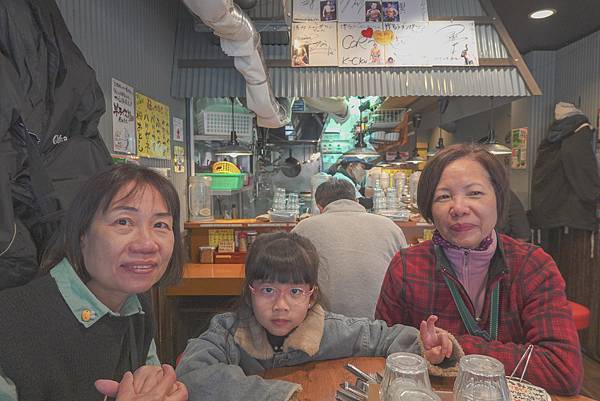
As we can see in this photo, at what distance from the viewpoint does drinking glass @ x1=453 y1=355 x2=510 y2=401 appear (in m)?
0.88

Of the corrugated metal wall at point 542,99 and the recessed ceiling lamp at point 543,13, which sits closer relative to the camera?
the recessed ceiling lamp at point 543,13

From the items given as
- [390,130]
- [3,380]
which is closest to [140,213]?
[3,380]

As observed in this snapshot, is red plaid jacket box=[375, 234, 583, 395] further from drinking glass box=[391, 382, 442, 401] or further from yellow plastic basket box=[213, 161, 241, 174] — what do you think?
yellow plastic basket box=[213, 161, 241, 174]

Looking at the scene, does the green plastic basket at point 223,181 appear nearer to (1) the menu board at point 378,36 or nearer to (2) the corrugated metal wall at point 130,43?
(2) the corrugated metal wall at point 130,43

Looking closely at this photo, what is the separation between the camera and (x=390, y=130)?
7203mm

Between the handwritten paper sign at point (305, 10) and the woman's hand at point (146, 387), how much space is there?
3.71 meters

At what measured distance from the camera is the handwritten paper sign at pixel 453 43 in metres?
4.04

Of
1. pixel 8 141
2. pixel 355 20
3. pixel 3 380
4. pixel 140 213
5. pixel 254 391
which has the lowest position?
pixel 254 391

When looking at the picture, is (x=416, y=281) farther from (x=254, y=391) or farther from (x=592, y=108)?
(x=592, y=108)

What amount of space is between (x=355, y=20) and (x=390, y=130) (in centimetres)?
335

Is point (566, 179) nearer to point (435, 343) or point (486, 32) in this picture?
point (486, 32)

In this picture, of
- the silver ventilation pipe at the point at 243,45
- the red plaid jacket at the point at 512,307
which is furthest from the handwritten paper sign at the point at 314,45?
the red plaid jacket at the point at 512,307

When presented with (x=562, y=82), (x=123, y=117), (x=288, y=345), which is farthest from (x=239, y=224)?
(x=562, y=82)

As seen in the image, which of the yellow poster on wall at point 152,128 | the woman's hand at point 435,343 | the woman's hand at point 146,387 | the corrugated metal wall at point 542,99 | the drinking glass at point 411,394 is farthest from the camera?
the corrugated metal wall at point 542,99
